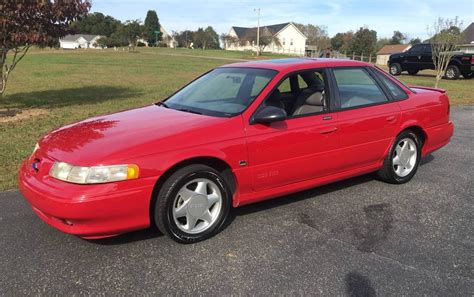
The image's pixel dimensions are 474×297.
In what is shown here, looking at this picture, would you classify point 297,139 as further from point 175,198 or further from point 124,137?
point 124,137

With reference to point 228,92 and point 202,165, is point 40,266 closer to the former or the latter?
point 202,165

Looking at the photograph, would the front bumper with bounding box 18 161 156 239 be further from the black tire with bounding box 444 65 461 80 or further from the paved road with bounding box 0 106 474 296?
the black tire with bounding box 444 65 461 80

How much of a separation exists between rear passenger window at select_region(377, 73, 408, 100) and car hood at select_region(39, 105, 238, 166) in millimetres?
2262

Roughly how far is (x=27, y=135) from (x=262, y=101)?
5310mm

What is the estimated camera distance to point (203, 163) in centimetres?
371

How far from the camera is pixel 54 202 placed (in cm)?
317

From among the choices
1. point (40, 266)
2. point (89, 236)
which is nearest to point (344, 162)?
point (89, 236)

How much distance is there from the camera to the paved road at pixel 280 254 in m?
3.01

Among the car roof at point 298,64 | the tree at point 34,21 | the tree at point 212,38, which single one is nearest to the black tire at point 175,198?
the car roof at point 298,64

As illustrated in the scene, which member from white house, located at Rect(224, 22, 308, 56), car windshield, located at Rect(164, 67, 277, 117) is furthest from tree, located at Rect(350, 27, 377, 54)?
car windshield, located at Rect(164, 67, 277, 117)

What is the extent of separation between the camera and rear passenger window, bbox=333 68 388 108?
15.3 feet

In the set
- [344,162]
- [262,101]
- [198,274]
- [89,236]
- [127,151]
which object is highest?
[262,101]

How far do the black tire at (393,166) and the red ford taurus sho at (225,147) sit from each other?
0.01 m

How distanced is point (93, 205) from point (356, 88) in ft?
10.2
